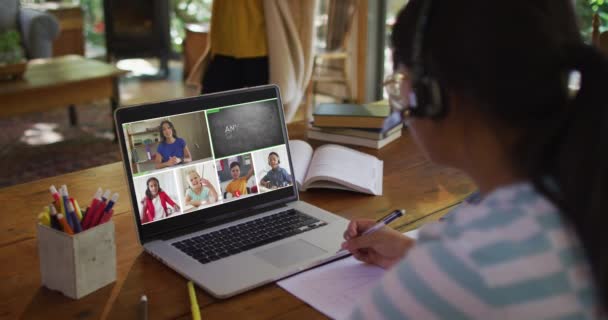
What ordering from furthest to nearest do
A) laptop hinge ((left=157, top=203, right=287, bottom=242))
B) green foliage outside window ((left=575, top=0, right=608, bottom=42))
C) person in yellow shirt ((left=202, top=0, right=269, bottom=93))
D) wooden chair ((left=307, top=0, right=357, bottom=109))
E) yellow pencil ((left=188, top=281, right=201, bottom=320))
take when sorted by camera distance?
wooden chair ((left=307, top=0, right=357, bottom=109))
green foliage outside window ((left=575, top=0, right=608, bottom=42))
person in yellow shirt ((left=202, top=0, right=269, bottom=93))
laptop hinge ((left=157, top=203, right=287, bottom=242))
yellow pencil ((left=188, top=281, right=201, bottom=320))

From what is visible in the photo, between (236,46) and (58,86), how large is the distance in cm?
168

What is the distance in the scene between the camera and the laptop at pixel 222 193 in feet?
3.85

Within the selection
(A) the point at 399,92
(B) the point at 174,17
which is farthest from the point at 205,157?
(B) the point at 174,17

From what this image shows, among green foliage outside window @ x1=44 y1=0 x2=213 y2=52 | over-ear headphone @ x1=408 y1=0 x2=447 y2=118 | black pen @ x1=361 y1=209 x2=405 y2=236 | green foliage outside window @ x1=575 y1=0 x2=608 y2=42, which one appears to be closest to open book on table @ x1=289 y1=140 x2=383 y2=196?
black pen @ x1=361 y1=209 x2=405 y2=236

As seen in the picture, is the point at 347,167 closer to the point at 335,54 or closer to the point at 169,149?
the point at 169,149

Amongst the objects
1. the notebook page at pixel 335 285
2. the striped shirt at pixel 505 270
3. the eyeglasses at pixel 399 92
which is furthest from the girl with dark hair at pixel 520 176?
the notebook page at pixel 335 285

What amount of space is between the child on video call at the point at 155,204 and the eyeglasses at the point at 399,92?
1.64ft

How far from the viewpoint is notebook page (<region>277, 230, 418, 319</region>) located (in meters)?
1.04

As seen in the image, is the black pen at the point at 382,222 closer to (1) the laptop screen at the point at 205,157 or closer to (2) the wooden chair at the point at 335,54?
(1) the laptop screen at the point at 205,157

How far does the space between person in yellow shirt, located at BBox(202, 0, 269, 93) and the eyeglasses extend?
1.63 meters

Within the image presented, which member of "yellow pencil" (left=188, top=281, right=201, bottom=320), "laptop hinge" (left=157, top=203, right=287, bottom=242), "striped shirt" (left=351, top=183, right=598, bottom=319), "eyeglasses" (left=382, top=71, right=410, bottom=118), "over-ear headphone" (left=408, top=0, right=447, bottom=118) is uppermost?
"over-ear headphone" (left=408, top=0, right=447, bottom=118)

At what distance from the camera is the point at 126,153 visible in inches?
47.6

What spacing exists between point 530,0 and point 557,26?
0.12 ft

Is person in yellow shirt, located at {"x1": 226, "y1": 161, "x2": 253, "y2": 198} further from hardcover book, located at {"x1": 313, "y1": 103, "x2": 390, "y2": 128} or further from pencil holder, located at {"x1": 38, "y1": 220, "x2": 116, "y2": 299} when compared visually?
hardcover book, located at {"x1": 313, "y1": 103, "x2": 390, "y2": 128}
